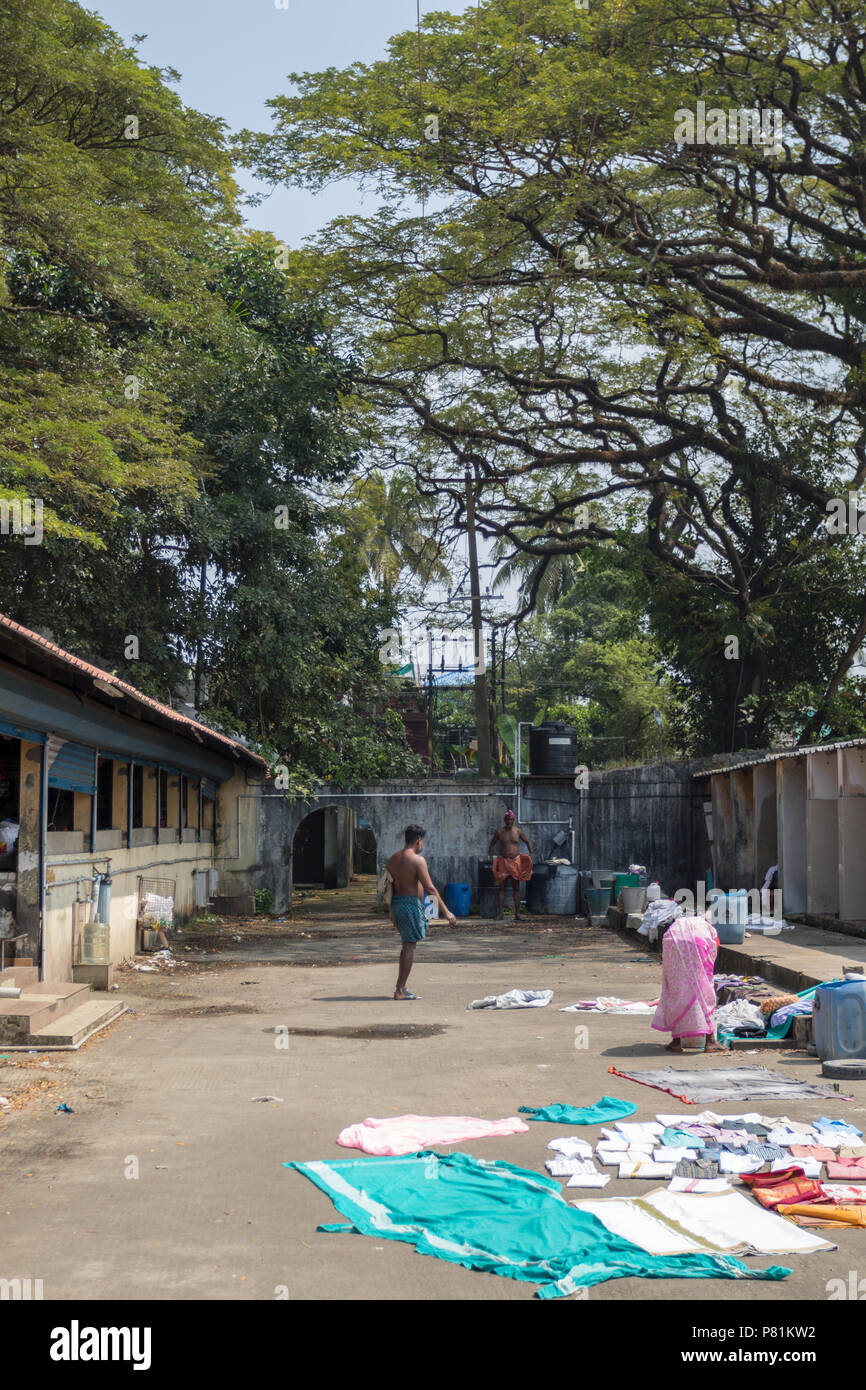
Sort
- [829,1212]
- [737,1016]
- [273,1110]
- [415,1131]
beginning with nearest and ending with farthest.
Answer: [829,1212] < [415,1131] < [273,1110] < [737,1016]

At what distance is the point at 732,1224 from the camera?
5.53m

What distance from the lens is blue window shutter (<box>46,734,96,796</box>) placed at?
13.0 m

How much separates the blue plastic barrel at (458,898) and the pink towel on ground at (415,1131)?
60.0 feet

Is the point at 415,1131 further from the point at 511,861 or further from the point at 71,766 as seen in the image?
the point at 511,861

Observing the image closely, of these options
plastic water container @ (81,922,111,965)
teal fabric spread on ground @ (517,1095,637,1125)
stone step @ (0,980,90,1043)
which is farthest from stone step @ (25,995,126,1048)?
teal fabric spread on ground @ (517,1095,637,1125)

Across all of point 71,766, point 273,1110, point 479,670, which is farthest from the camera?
point 479,670

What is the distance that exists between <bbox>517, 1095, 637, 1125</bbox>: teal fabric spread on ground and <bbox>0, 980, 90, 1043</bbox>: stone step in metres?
4.50

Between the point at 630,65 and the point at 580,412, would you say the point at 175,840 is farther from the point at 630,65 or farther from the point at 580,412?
the point at 630,65

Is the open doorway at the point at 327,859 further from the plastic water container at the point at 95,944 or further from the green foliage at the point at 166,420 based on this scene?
the plastic water container at the point at 95,944

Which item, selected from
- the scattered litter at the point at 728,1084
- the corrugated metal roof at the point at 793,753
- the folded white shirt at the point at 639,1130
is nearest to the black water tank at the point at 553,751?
the corrugated metal roof at the point at 793,753

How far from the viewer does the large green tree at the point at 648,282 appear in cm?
1877

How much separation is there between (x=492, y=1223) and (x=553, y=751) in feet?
71.4

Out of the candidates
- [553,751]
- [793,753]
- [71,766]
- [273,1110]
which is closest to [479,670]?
[553,751]
